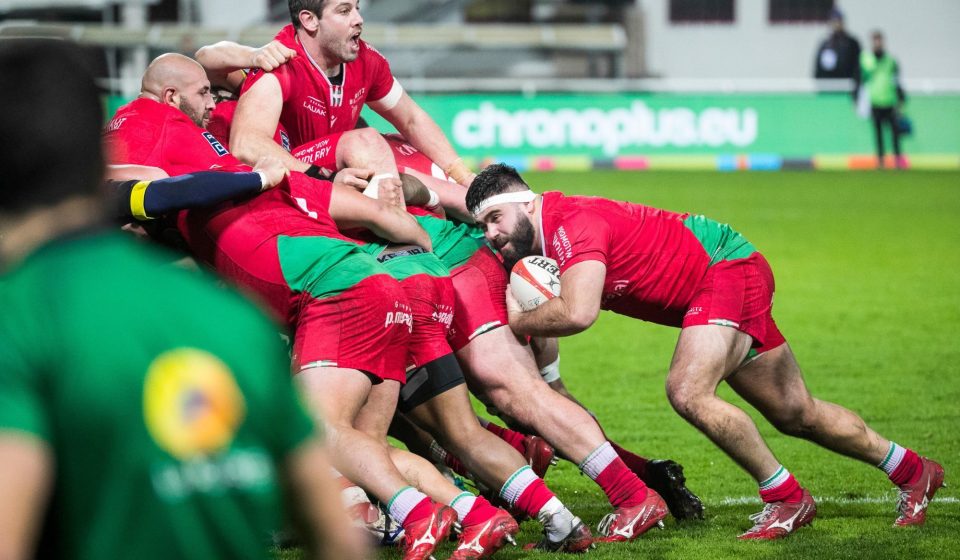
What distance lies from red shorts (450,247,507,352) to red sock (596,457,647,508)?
33.5 inches

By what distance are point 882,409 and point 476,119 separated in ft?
56.3

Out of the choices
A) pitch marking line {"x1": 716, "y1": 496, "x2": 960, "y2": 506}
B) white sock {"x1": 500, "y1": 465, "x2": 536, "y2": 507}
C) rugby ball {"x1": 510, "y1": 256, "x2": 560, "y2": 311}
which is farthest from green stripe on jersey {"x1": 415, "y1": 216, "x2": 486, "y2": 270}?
pitch marking line {"x1": 716, "y1": 496, "x2": 960, "y2": 506}

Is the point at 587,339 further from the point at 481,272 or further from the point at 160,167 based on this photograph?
the point at 160,167

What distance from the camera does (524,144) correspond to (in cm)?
2508

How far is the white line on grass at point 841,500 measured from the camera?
6.30 metres

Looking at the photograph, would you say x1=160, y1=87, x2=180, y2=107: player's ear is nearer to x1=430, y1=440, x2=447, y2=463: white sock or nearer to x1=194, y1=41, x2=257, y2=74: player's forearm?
x1=194, y1=41, x2=257, y2=74: player's forearm

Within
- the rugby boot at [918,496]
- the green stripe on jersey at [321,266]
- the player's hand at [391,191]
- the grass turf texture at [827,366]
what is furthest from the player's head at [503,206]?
the rugby boot at [918,496]

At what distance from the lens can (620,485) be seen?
563 centimetres

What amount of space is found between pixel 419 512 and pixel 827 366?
582 centimetres

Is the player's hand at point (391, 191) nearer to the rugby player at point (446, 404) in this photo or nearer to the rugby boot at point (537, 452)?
the rugby player at point (446, 404)

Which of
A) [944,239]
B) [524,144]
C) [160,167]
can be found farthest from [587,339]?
[524,144]

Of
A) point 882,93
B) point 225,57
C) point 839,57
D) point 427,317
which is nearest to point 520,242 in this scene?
point 427,317

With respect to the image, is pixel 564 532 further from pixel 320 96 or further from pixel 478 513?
pixel 320 96

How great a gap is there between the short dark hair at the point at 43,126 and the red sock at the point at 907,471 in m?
4.74
